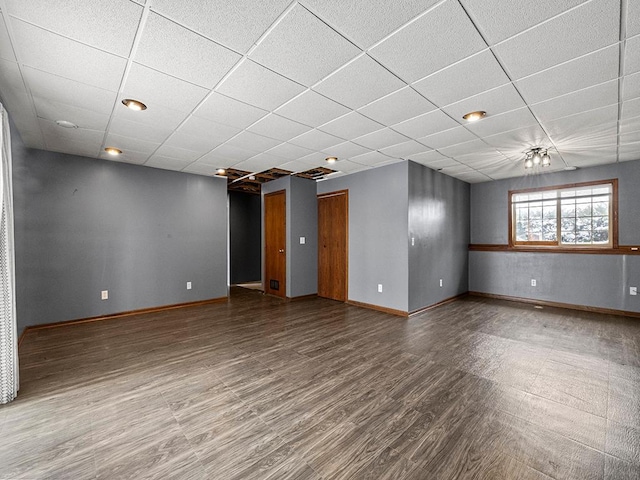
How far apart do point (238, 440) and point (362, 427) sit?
81 cm

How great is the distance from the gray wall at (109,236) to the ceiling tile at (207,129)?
6.55 feet

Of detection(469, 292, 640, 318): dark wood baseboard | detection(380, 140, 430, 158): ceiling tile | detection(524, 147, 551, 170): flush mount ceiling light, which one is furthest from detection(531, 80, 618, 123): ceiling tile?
detection(469, 292, 640, 318): dark wood baseboard

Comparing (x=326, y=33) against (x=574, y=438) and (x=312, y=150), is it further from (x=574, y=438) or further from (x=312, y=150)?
(x=574, y=438)

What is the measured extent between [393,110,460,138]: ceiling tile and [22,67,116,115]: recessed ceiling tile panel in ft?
9.63

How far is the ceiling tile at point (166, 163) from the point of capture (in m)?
4.56

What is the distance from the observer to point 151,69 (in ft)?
7.12

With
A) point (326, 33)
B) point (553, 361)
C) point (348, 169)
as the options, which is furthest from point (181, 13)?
point (553, 361)

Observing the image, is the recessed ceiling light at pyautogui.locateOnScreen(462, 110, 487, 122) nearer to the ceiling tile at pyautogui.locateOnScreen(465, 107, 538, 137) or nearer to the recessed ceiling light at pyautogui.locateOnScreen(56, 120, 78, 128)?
the ceiling tile at pyautogui.locateOnScreen(465, 107, 538, 137)

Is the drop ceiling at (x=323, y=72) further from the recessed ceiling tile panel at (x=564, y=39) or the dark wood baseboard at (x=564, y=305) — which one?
the dark wood baseboard at (x=564, y=305)

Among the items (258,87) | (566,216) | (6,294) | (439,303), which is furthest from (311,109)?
(566,216)

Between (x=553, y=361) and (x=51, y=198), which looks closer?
(x=553, y=361)

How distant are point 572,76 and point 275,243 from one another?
530cm

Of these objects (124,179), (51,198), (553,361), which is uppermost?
(124,179)

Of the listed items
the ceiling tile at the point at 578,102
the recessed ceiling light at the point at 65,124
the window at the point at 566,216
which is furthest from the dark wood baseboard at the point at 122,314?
the window at the point at 566,216
